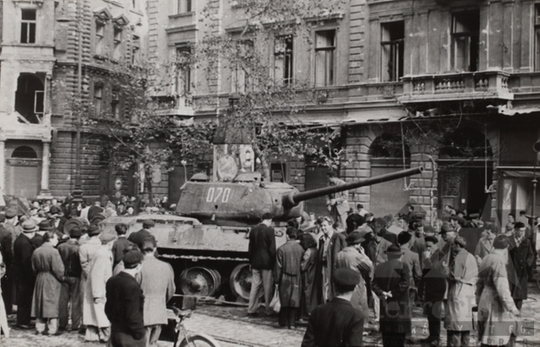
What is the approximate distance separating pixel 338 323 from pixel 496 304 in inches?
164

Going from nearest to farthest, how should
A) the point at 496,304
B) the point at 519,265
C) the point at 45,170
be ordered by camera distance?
the point at 496,304, the point at 519,265, the point at 45,170

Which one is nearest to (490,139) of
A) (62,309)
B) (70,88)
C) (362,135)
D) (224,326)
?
(362,135)

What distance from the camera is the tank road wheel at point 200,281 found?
15.1 m

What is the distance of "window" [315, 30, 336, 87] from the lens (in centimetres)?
2816

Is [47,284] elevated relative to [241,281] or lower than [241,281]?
elevated

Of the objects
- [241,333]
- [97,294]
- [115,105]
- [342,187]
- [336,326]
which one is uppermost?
[115,105]

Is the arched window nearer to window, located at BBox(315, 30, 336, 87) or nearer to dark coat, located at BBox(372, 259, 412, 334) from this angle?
window, located at BBox(315, 30, 336, 87)

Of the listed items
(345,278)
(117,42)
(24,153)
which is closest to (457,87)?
(345,278)

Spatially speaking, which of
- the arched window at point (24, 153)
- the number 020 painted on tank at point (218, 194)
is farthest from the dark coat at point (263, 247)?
the arched window at point (24, 153)

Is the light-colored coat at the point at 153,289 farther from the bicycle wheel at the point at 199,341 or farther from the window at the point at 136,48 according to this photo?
the window at the point at 136,48

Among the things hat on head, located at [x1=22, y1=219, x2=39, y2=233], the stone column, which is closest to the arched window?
the stone column

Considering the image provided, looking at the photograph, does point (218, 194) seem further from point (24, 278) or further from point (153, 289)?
point (153, 289)

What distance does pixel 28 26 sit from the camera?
128 feet

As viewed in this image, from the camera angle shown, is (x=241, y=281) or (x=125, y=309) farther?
(x=241, y=281)
